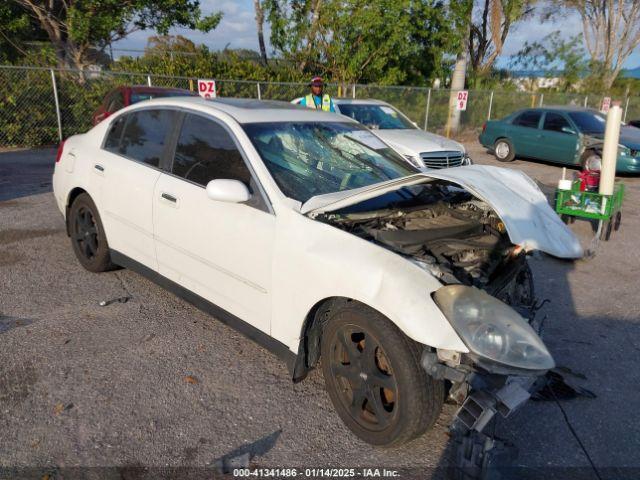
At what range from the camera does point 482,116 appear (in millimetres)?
22031

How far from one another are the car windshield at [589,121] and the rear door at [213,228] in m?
11.2

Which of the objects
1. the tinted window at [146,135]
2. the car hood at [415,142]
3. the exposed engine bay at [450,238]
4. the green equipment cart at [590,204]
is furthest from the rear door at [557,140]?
the tinted window at [146,135]

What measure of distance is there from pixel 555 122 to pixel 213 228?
→ 38.6 feet

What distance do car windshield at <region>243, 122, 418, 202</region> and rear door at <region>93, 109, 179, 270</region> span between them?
3.06ft

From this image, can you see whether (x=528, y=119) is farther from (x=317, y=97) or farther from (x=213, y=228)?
(x=213, y=228)

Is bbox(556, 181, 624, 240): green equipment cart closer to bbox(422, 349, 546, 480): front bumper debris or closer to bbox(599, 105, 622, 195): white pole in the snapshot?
bbox(599, 105, 622, 195): white pole

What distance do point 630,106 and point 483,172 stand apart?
29.7 metres

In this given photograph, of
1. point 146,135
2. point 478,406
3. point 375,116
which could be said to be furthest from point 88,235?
point 375,116

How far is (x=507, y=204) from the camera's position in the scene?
2.79 meters

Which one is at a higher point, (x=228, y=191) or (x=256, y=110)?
(x=256, y=110)

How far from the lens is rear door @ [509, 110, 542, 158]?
1318cm

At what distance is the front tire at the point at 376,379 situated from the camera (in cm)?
243

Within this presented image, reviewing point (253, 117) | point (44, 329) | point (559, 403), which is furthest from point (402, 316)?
point (44, 329)

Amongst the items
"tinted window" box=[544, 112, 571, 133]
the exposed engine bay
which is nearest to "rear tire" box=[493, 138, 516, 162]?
"tinted window" box=[544, 112, 571, 133]
